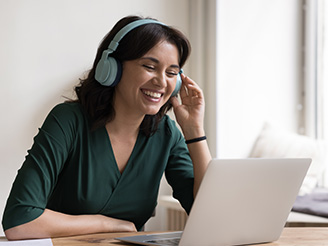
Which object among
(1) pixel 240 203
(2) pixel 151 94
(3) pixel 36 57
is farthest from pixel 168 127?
(3) pixel 36 57

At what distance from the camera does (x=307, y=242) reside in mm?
1107

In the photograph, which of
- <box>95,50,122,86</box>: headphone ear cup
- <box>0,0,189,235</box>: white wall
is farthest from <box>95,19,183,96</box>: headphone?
<box>0,0,189,235</box>: white wall

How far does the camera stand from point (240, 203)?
1.04 m

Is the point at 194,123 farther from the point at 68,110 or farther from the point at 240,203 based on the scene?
the point at 240,203

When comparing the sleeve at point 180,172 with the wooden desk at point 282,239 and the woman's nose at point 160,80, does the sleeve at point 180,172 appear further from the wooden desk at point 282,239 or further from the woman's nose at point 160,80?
the wooden desk at point 282,239

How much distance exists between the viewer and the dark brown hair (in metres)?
1.40

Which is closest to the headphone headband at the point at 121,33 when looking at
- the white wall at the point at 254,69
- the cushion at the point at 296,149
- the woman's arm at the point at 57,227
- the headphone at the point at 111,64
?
the headphone at the point at 111,64

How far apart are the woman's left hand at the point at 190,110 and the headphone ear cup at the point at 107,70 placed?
0.27 metres

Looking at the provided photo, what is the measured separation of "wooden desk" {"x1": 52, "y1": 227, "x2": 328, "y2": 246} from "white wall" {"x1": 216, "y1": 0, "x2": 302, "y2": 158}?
163 centimetres

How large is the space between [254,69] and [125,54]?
5.65 ft

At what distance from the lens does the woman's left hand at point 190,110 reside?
154cm

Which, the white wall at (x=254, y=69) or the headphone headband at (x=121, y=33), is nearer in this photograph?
the headphone headband at (x=121, y=33)

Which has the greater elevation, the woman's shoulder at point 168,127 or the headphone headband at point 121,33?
the headphone headband at point 121,33

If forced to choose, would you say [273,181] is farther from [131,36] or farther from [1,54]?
[1,54]
